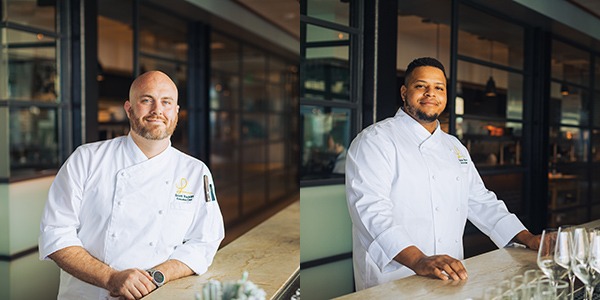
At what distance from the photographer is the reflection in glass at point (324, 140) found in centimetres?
325

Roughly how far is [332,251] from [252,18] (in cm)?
406

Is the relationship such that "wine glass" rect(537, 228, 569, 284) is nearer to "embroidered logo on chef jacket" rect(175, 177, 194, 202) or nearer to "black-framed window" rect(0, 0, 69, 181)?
"embroidered logo on chef jacket" rect(175, 177, 194, 202)

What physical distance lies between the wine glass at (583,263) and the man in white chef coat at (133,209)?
1.08 meters

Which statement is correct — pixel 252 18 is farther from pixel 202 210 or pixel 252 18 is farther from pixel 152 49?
pixel 202 210

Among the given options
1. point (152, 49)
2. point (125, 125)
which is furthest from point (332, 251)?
point (125, 125)

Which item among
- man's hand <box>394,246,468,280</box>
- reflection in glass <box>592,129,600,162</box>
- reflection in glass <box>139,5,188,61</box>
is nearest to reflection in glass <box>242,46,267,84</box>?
reflection in glass <box>139,5,188,61</box>

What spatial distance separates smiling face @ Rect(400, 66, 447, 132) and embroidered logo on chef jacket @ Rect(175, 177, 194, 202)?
2.81 ft

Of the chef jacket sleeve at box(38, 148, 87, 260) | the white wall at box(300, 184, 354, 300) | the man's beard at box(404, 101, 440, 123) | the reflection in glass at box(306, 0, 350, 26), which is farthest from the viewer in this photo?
the reflection in glass at box(306, 0, 350, 26)

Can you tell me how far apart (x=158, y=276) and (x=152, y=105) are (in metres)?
0.57

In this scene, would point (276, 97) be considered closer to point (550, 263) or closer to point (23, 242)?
point (23, 242)

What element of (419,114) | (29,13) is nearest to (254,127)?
(29,13)

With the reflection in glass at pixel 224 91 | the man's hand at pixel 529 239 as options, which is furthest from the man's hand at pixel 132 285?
the reflection in glass at pixel 224 91

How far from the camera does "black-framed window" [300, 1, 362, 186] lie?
2879 mm

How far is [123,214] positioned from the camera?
200cm
